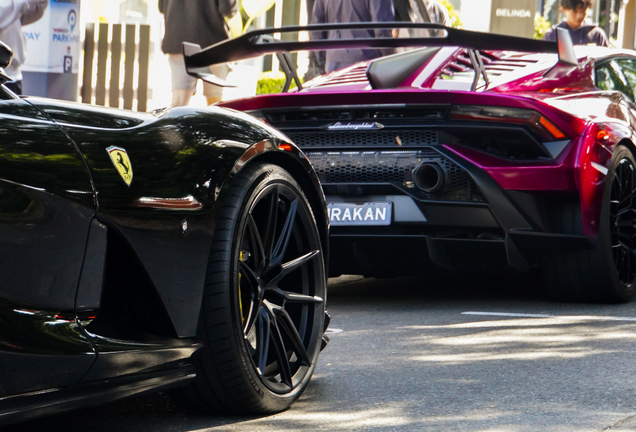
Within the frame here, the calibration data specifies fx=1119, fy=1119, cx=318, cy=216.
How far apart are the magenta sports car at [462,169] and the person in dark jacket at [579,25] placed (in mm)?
4370

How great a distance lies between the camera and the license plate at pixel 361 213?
5.12 metres

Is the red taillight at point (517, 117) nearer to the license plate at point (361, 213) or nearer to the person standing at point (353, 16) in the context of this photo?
the license plate at point (361, 213)

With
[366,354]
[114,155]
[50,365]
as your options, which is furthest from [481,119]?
[50,365]

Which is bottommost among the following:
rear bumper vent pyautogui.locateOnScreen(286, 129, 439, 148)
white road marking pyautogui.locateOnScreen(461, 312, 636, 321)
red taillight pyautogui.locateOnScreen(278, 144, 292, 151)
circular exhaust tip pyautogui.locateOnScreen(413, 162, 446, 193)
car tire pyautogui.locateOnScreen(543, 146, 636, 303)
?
white road marking pyautogui.locateOnScreen(461, 312, 636, 321)

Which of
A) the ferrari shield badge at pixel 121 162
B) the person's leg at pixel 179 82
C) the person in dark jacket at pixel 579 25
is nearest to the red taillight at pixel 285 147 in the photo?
the ferrari shield badge at pixel 121 162

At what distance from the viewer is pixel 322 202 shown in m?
3.62

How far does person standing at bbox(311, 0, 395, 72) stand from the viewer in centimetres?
945

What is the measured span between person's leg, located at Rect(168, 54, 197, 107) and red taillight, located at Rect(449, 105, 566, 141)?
5.57 m

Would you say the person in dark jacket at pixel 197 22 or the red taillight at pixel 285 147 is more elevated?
the person in dark jacket at pixel 197 22

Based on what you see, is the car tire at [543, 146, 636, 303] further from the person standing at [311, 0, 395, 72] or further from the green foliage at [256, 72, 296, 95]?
the green foliage at [256, 72, 296, 95]

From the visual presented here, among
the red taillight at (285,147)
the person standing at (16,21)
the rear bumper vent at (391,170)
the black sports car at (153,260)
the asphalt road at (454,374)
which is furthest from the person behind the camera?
the person standing at (16,21)

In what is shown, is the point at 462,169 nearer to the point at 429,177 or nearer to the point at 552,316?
the point at 429,177

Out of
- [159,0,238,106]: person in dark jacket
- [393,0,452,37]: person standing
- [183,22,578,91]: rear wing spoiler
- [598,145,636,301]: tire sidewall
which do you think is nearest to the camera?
[183,22,578,91]: rear wing spoiler

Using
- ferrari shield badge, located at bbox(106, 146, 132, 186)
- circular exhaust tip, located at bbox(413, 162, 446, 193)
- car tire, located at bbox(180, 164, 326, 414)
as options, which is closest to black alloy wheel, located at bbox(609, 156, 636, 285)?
circular exhaust tip, located at bbox(413, 162, 446, 193)
